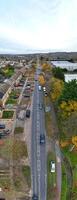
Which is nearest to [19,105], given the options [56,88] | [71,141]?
[56,88]

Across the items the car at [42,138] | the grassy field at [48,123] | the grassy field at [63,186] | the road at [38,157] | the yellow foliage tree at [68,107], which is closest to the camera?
the grassy field at [63,186]

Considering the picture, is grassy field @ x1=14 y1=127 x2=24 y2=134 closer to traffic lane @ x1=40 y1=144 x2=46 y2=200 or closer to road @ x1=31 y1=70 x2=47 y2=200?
road @ x1=31 y1=70 x2=47 y2=200

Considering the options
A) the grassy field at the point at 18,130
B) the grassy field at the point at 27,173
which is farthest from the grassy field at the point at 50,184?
the grassy field at the point at 18,130

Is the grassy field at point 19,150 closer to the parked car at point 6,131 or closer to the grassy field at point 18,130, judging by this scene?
the grassy field at point 18,130

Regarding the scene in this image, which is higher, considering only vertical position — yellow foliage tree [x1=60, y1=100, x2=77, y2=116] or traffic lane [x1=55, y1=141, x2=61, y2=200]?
yellow foliage tree [x1=60, y1=100, x2=77, y2=116]

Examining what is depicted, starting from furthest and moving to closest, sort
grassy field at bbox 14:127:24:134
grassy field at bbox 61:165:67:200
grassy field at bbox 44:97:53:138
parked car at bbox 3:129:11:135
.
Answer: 1. grassy field at bbox 14:127:24:134
2. parked car at bbox 3:129:11:135
3. grassy field at bbox 44:97:53:138
4. grassy field at bbox 61:165:67:200

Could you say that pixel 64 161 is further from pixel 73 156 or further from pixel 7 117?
pixel 7 117

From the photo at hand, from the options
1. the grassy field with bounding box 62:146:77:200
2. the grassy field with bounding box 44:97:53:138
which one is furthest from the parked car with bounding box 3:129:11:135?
the grassy field with bounding box 62:146:77:200

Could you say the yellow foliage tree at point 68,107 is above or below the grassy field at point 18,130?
above
